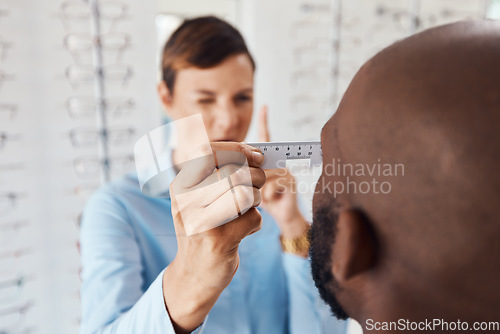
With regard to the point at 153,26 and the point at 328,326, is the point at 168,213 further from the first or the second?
the point at 153,26

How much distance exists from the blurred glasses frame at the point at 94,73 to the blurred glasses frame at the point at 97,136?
20 cm

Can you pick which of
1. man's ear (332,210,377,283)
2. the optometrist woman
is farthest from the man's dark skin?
the optometrist woman

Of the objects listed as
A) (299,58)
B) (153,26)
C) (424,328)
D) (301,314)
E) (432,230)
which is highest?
(153,26)

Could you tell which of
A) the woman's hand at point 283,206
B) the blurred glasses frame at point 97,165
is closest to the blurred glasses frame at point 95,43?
the blurred glasses frame at point 97,165

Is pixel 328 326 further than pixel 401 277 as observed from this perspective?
Yes

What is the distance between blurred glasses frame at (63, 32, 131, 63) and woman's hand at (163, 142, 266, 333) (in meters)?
1.38

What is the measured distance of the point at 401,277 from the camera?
0.34 metres

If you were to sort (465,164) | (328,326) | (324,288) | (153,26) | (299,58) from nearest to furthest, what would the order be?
(465,164), (324,288), (328,326), (153,26), (299,58)

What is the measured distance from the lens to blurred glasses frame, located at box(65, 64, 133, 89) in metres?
1.52

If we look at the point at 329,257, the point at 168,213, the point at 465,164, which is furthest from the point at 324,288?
the point at 168,213

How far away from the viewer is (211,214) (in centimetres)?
36

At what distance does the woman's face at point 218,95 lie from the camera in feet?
2.44

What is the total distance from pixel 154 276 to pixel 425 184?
48 cm

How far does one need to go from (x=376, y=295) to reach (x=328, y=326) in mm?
268
